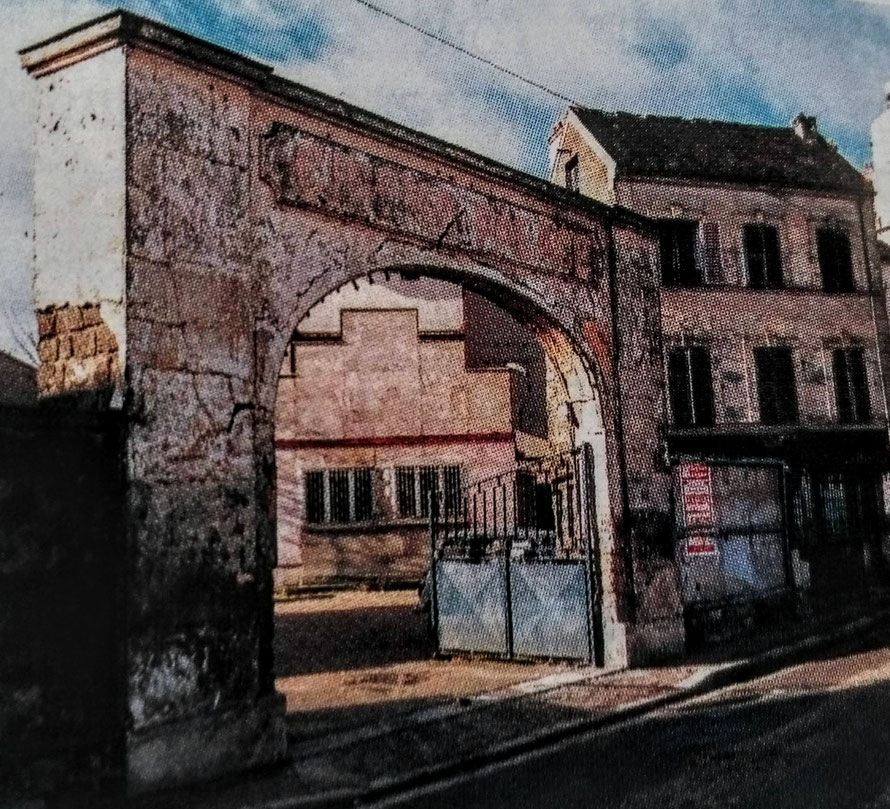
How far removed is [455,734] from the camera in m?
4.93

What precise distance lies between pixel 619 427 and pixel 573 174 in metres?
9.13

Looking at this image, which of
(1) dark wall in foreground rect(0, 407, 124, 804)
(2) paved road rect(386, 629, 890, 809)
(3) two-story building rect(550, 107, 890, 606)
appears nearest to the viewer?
(1) dark wall in foreground rect(0, 407, 124, 804)

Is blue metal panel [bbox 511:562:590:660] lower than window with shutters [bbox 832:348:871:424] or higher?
lower

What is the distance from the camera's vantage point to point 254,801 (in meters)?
3.75

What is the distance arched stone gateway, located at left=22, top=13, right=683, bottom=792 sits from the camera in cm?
400

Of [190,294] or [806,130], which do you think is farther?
[806,130]

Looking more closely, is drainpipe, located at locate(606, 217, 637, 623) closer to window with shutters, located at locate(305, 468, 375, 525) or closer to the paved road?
the paved road

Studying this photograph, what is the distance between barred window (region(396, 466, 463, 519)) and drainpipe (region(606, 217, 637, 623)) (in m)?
8.16

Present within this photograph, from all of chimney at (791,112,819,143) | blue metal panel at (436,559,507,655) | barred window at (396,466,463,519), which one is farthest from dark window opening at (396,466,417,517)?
chimney at (791,112,819,143)

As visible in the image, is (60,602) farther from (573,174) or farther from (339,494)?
(573,174)

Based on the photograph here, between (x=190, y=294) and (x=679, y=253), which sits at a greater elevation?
(x=679, y=253)

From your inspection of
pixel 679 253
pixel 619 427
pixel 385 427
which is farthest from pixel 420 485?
pixel 619 427

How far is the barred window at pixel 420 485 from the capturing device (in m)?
15.0

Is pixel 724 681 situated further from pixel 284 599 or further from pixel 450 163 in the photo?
pixel 284 599
